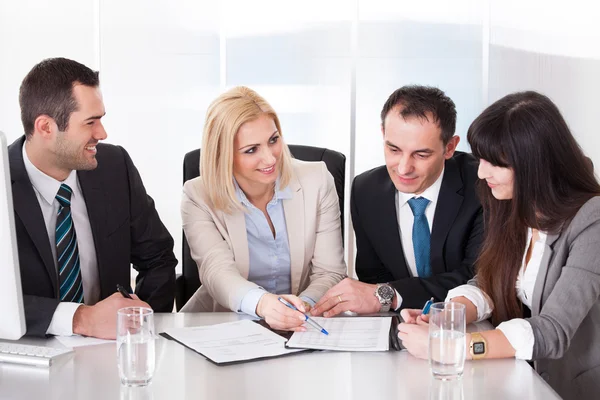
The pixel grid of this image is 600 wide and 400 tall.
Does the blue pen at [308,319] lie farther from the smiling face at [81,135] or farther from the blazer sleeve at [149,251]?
the smiling face at [81,135]

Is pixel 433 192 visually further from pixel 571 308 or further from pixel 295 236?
pixel 571 308

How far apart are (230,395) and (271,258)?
4.04ft

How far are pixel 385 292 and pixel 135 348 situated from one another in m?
0.96

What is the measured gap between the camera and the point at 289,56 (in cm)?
514

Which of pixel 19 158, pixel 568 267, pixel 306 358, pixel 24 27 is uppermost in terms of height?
pixel 24 27

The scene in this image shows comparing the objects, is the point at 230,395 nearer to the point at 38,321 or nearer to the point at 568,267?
the point at 38,321

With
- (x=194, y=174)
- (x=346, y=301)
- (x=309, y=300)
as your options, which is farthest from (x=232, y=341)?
(x=194, y=174)

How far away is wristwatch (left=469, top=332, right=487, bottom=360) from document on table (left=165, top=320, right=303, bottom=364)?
42 centimetres

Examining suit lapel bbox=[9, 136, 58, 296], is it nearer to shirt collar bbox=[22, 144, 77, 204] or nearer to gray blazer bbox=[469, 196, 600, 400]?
shirt collar bbox=[22, 144, 77, 204]

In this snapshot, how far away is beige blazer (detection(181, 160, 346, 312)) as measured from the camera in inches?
108

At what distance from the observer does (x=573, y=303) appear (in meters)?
2.05

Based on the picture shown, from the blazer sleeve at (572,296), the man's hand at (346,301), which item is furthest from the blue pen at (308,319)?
the blazer sleeve at (572,296)

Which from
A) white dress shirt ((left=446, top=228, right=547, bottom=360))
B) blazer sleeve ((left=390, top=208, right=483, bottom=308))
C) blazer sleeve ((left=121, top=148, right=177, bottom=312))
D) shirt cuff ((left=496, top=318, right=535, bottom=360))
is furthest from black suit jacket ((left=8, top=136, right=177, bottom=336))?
shirt cuff ((left=496, top=318, right=535, bottom=360))

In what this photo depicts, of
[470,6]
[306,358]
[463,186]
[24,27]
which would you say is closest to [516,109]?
[463,186]
